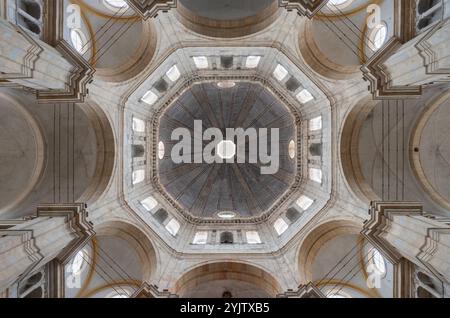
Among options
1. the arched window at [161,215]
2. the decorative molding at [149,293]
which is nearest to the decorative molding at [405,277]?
the decorative molding at [149,293]

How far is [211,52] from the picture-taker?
1792 cm

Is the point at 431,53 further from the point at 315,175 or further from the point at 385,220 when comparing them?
the point at 315,175

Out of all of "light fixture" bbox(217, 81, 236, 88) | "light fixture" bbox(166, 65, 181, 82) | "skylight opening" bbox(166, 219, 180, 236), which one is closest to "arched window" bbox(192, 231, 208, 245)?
"skylight opening" bbox(166, 219, 180, 236)

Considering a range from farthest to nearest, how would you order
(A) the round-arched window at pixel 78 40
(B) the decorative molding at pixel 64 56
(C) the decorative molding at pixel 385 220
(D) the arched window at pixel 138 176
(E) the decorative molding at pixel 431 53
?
(D) the arched window at pixel 138 176 → (A) the round-arched window at pixel 78 40 → (C) the decorative molding at pixel 385 220 → (B) the decorative molding at pixel 64 56 → (E) the decorative molding at pixel 431 53

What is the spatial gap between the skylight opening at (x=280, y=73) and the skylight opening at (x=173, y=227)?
10009 mm

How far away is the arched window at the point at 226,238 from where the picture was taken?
2091 centimetres

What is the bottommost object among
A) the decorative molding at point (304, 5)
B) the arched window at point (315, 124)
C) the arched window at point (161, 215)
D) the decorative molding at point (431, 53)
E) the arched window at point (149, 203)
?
the arched window at point (161, 215)

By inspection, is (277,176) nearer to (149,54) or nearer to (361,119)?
(361,119)

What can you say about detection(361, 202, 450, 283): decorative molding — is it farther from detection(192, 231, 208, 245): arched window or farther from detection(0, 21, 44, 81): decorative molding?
detection(0, 21, 44, 81): decorative molding

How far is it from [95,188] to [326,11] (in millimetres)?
12512

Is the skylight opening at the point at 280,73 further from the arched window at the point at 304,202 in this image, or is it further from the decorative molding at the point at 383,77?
the arched window at the point at 304,202

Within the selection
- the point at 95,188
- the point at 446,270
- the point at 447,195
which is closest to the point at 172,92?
the point at 95,188

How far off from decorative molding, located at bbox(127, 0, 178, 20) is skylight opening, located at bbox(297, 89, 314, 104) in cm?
803

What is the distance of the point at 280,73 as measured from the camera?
19.7 metres
